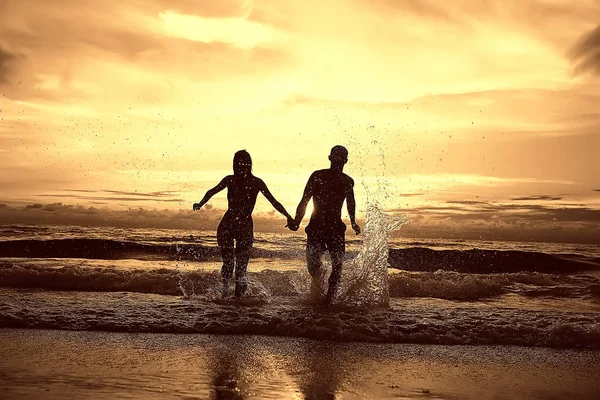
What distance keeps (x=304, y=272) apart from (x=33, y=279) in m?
5.76

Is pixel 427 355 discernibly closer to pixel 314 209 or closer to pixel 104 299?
pixel 314 209

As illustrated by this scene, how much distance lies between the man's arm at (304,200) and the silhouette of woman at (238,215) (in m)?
0.13

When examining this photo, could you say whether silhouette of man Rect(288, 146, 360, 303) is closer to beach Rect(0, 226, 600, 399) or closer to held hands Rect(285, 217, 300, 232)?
held hands Rect(285, 217, 300, 232)

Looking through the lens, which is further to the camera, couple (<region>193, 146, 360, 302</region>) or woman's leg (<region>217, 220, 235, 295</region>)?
woman's leg (<region>217, 220, 235, 295</region>)

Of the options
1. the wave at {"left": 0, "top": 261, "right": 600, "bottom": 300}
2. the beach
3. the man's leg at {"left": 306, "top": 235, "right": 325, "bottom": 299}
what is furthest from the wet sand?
the wave at {"left": 0, "top": 261, "right": 600, "bottom": 300}

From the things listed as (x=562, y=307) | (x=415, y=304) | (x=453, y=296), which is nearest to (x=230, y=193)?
(x=415, y=304)

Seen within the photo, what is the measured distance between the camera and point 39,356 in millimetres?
5414

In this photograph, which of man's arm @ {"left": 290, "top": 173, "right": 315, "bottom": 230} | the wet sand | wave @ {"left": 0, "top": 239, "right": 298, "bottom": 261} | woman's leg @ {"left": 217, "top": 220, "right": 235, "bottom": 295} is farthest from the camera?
wave @ {"left": 0, "top": 239, "right": 298, "bottom": 261}

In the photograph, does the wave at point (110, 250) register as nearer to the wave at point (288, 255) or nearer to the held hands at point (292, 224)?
the wave at point (288, 255)

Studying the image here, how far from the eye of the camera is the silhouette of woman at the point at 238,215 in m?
9.08

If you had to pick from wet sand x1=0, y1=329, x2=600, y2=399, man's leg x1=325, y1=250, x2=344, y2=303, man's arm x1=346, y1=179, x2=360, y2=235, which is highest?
man's arm x1=346, y1=179, x2=360, y2=235

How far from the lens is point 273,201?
9.24 m

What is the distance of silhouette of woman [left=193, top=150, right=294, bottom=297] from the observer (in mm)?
9078

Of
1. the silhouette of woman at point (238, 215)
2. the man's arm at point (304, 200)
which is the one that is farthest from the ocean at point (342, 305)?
the man's arm at point (304, 200)
